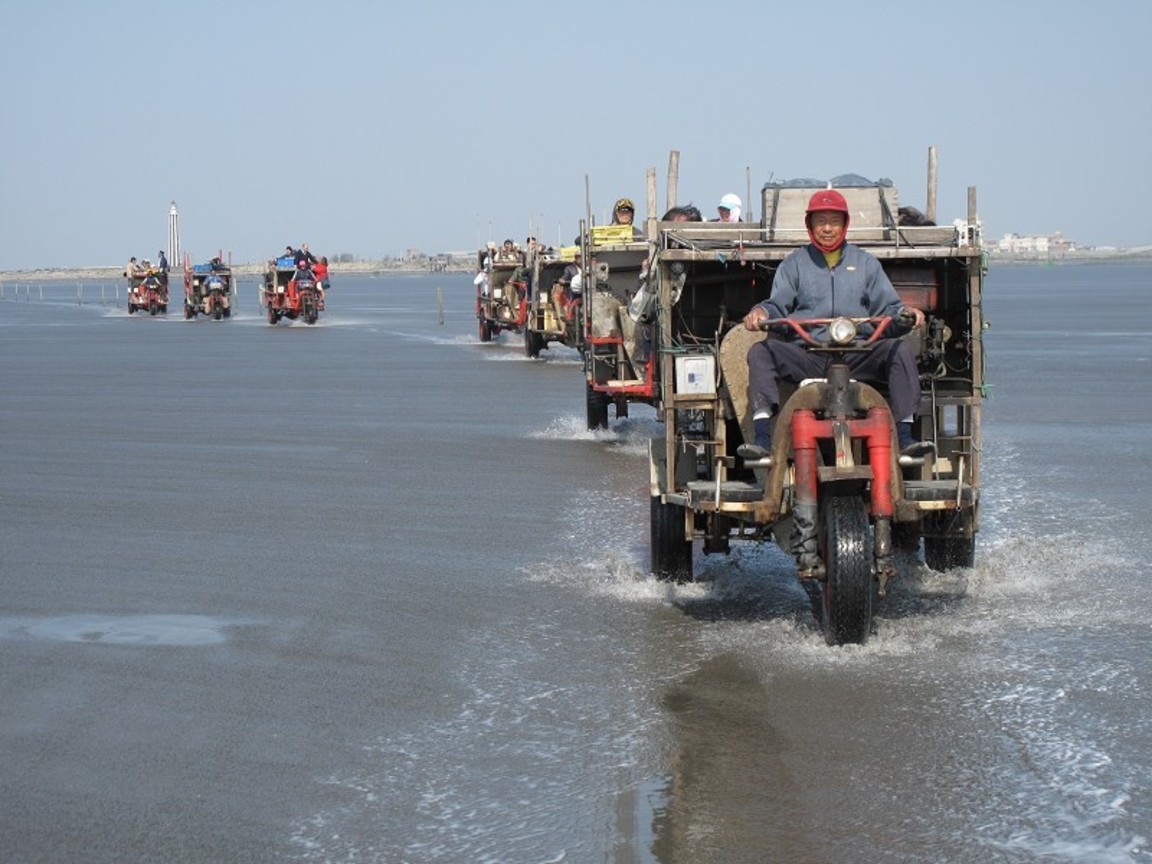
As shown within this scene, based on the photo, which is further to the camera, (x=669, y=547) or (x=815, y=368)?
(x=669, y=547)

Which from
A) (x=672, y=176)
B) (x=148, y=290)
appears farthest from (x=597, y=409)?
(x=148, y=290)

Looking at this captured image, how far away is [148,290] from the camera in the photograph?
60.0 meters

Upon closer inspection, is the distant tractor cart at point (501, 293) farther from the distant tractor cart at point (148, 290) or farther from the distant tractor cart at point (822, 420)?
the distant tractor cart at point (148, 290)

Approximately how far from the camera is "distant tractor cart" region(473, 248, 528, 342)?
115ft

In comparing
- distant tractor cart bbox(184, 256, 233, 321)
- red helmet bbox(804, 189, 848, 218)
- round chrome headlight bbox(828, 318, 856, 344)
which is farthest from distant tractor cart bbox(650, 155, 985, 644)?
distant tractor cart bbox(184, 256, 233, 321)

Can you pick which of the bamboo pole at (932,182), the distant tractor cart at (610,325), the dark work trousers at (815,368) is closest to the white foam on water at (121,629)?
the dark work trousers at (815,368)

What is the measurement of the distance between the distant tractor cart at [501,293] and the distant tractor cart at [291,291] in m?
10.4

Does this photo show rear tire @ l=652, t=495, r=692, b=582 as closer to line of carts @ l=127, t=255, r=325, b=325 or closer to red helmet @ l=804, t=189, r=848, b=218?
red helmet @ l=804, t=189, r=848, b=218

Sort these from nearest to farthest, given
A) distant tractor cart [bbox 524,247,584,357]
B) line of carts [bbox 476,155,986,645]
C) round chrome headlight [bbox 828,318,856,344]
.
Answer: line of carts [bbox 476,155,986,645], round chrome headlight [bbox 828,318,856,344], distant tractor cart [bbox 524,247,584,357]

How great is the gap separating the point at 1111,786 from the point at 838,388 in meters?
2.59

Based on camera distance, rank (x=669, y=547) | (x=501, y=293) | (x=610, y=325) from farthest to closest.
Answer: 1. (x=501, y=293)
2. (x=610, y=325)
3. (x=669, y=547)

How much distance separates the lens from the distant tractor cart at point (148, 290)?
5984 centimetres

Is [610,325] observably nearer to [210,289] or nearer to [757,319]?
[757,319]

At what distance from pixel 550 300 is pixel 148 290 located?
3250 cm
